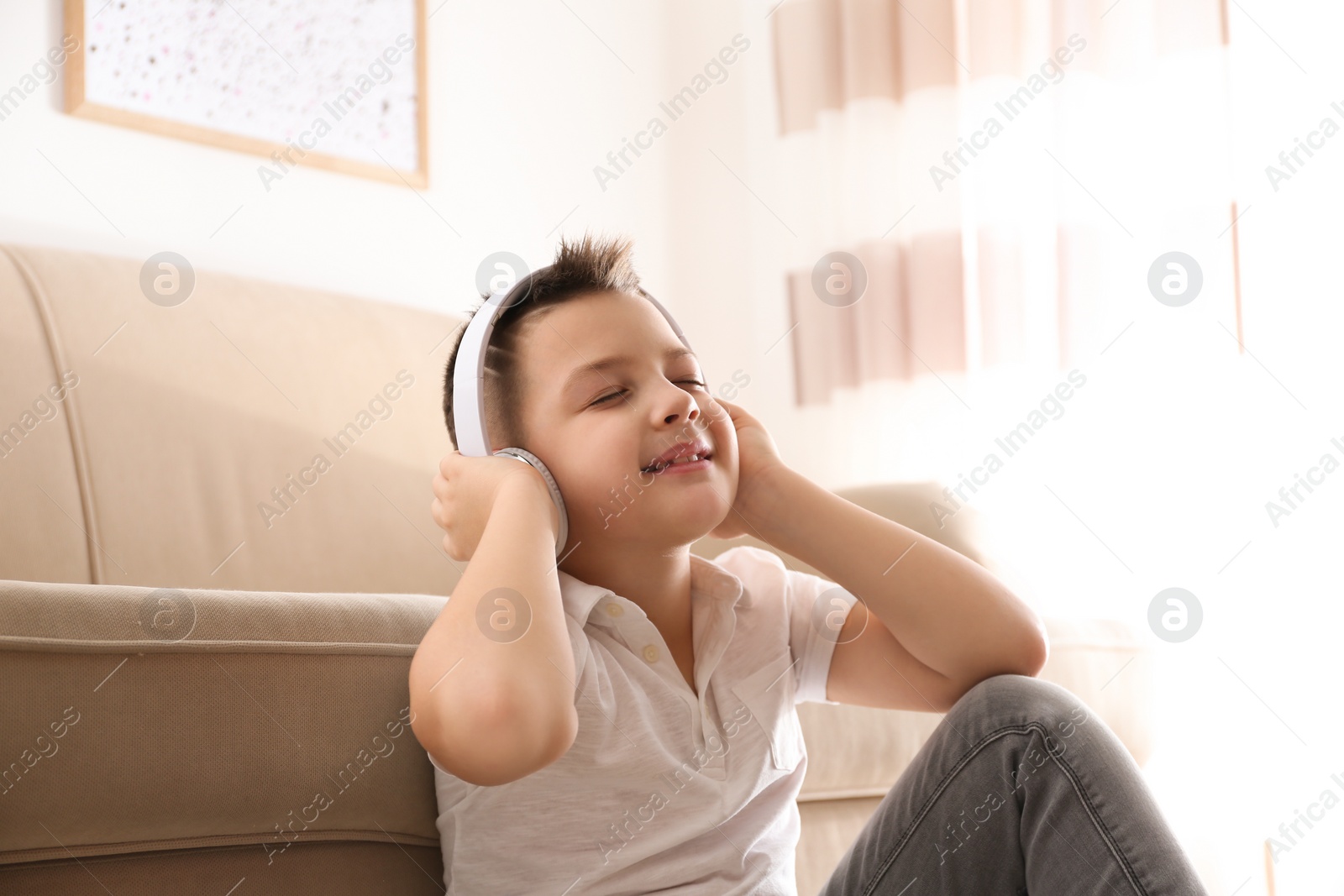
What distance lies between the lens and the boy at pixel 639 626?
71 cm

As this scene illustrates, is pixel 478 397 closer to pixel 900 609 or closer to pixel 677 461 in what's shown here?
pixel 677 461

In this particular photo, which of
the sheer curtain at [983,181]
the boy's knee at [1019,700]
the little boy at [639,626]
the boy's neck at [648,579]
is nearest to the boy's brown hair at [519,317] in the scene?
the little boy at [639,626]

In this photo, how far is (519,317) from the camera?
3.08 ft

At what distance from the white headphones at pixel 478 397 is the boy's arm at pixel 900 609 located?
0.66 ft

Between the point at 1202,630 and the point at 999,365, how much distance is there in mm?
588

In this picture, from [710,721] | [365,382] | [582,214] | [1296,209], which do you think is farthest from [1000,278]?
[710,721]

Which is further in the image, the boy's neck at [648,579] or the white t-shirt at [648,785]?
the boy's neck at [648,579]

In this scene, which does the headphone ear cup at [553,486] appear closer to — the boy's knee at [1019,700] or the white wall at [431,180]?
the boy's knee at [1019,700]

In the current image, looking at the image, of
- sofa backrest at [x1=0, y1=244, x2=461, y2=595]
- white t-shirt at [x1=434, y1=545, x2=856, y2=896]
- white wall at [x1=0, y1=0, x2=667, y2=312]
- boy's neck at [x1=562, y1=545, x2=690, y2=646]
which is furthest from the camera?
white wall at [x1=0, y1=0, x2=667, y2=312]

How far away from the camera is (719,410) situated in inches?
35.4

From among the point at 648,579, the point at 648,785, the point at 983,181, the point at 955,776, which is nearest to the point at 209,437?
the point at 648,579

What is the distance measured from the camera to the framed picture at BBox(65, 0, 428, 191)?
5.56 ft

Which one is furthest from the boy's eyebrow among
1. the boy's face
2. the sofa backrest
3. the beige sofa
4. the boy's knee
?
the sofa backrest

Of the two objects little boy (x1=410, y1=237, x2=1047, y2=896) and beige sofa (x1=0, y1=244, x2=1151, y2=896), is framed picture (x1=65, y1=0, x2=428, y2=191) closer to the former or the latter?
beige sofa (x1=0, y1=244, x2=1151, y2=896)
